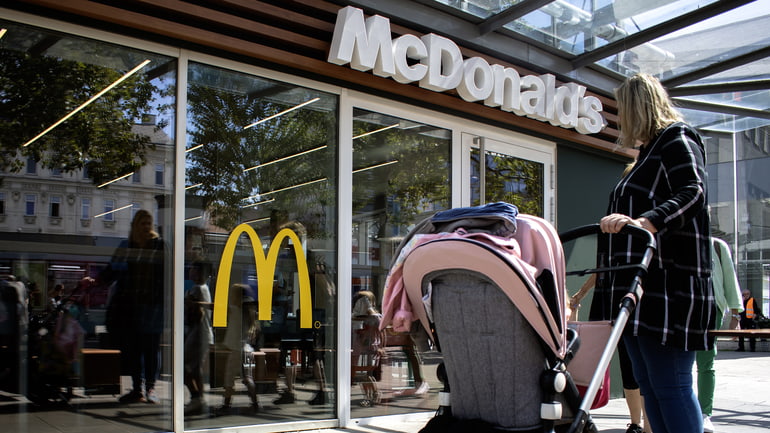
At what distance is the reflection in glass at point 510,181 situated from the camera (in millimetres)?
7836

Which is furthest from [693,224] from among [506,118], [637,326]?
[506,118]

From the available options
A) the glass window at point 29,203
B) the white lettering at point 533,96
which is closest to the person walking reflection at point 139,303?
the glass window at point 29,203

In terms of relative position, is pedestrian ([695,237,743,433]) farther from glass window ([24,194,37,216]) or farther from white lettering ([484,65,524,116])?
glass window ([24,194,37,216])

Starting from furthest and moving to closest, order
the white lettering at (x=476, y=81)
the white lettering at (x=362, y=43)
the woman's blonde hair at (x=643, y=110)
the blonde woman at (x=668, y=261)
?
the white lettering at (x=476, y=81), the white lettering at (x=362, y=43), the woman's blonde hair at (x=643, y=110), the blonde woman at (x=668, y=261)

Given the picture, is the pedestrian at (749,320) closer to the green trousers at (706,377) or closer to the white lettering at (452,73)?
the white lettering at (452,73)

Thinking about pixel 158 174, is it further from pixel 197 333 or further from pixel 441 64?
pixel 441 64

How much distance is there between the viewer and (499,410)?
2.87m

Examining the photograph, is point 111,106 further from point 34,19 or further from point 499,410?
point 499,410

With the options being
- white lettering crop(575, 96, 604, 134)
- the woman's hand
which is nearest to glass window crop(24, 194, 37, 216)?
the woman's hand

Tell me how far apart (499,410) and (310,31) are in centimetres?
423

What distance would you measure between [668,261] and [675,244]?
0.08 meters

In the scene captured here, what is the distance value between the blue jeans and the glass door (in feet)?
15.5

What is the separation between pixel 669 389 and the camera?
9.76 feet

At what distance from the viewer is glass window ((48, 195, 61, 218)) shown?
5152 mm
